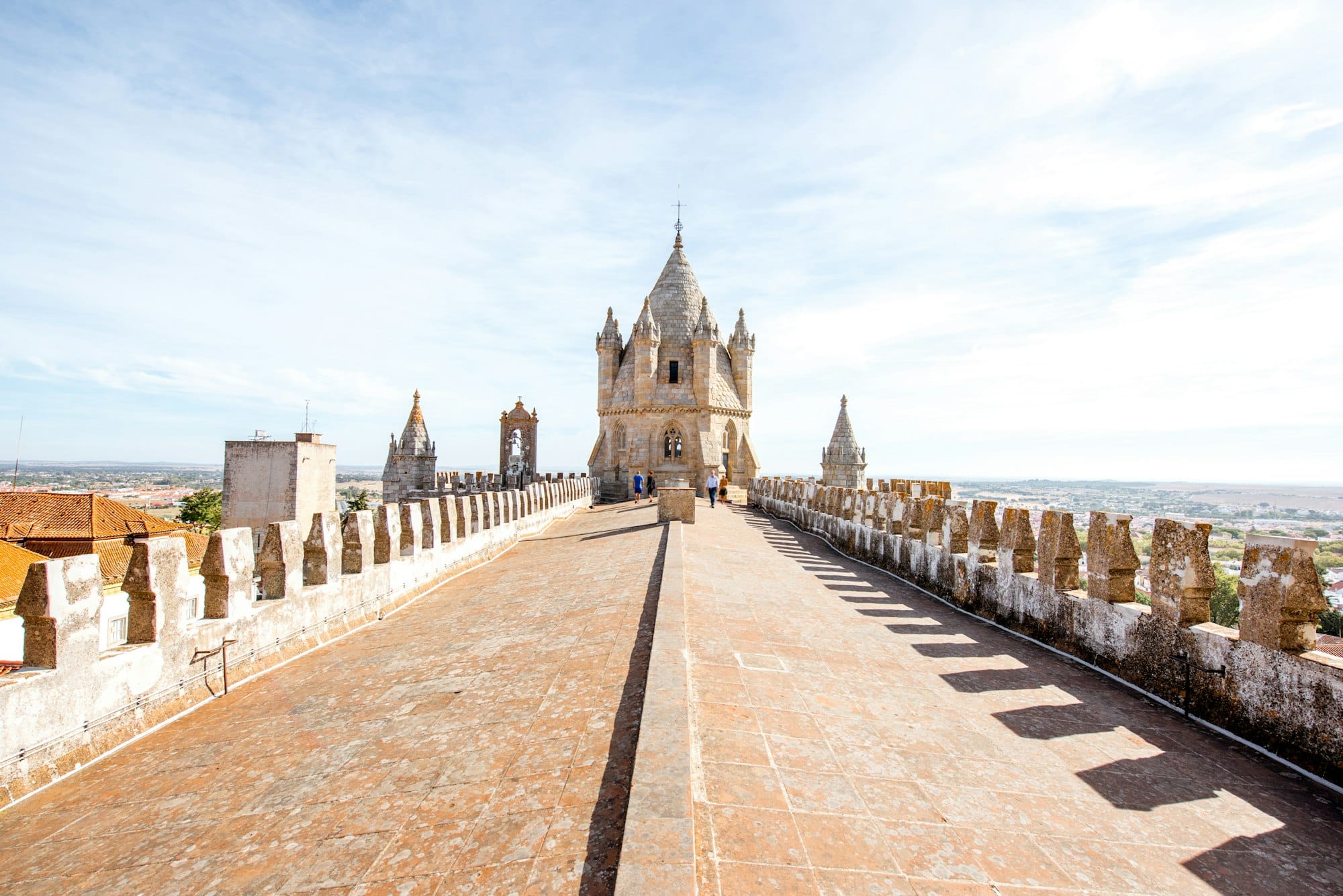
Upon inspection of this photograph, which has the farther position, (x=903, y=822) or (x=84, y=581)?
(x=84, y=581)

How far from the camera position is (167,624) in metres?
5.36

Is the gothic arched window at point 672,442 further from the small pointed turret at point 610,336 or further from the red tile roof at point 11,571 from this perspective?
the red tile roof at point 11,571

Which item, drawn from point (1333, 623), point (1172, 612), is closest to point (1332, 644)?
point (1172, 612)

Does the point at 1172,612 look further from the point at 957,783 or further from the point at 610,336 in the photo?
the point at 610,336

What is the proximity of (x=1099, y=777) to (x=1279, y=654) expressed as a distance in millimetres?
1890

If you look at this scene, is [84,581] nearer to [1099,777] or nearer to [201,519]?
[1099,777]

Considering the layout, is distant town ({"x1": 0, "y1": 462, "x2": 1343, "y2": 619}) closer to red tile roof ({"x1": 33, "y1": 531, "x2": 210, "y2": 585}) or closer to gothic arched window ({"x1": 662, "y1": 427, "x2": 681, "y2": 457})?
red tile roof ({"x1": 33, "y1": 531, "x2": 210, "y2": 585})

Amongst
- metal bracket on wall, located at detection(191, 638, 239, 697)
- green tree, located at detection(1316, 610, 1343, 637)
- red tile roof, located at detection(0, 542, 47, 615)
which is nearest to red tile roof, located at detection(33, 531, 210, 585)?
red tile roof, located at detection(0, 542, 47, 615)

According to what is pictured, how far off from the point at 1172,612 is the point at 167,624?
322 inches

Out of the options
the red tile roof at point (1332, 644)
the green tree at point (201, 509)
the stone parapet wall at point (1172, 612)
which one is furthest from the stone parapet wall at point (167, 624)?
the green tree at point (201, 509)

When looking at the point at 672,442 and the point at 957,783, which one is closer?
the point at 957,783

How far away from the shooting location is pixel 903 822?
3.33 meters

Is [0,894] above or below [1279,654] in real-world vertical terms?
below

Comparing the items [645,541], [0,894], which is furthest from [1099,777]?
[645,541]
